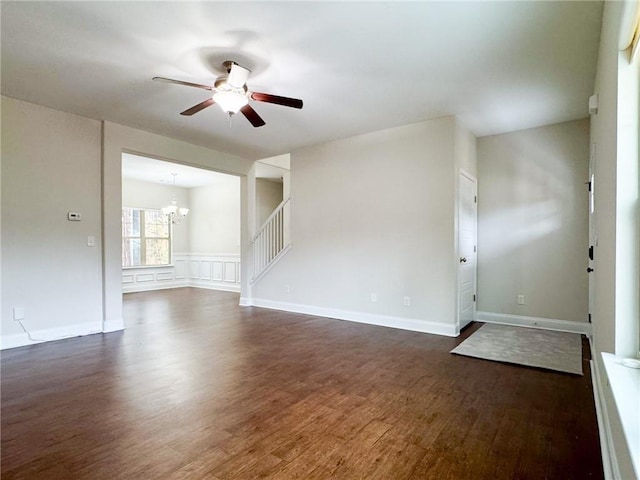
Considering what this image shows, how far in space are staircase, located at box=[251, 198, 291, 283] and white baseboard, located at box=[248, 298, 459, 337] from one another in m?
0.72

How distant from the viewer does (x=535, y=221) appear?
4629 millimetres

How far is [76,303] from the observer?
429 cm

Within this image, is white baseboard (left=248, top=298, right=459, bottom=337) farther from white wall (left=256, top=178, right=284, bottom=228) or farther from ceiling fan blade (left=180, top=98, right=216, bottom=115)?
ceiling fan blade (left=180, top=98, right=216, bottom=115)

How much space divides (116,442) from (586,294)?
5248mm

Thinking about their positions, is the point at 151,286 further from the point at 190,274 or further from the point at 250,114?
the point at 250,114

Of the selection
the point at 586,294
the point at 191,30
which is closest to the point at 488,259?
the point at 586,294

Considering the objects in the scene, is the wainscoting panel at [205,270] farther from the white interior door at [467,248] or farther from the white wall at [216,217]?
the white interior door at [467,248]

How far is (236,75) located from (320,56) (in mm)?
732

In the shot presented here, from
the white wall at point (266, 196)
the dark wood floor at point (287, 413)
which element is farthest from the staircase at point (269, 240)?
the dark wood floor at point (287, 413)

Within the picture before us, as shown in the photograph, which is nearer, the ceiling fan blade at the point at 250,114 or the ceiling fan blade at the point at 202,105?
the ceiling fan blade at the point at 202,105

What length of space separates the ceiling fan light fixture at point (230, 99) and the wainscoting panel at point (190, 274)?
6.00m

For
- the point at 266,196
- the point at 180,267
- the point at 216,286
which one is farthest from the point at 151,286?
the point at 266,196

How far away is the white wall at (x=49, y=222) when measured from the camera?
149 inches

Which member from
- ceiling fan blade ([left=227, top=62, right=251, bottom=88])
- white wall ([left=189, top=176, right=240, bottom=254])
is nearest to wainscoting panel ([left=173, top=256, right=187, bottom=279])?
white wall ([left=189, top=176, right=240, bottom=254])
